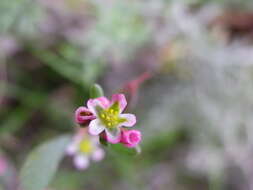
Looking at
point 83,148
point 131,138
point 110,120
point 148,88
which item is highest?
point 148,88

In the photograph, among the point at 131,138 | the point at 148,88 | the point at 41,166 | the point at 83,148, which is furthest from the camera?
the point at 148,88

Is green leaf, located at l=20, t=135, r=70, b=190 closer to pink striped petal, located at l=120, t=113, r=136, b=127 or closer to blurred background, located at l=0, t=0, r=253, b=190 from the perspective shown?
pink striped petal, located at l=120, t=113, r=136, b=127

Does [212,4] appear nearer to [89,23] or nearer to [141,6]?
[141,6]

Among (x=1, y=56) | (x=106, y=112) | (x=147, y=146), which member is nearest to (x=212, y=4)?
(x=147, y=146)

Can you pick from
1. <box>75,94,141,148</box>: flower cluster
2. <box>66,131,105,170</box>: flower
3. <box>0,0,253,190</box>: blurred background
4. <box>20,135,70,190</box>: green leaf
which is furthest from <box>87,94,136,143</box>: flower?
<box>0,0,253,190</box>: blurred background

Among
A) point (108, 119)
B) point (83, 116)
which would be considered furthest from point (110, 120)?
point (83, 116)

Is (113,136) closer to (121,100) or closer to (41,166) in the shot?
(121,100)
